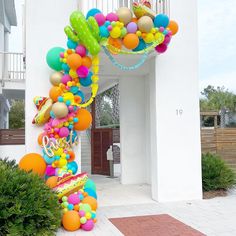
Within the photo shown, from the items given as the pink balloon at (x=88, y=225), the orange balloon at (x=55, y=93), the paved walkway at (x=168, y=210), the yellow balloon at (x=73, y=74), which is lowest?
the paved walkway at (x=168, y=210)

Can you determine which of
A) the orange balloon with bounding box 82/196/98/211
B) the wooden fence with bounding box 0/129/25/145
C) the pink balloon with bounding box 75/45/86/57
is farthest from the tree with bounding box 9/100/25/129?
the orange balloon with bounding box 82/196/98/211

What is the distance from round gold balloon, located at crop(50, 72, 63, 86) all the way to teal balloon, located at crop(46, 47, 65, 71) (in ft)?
0.36

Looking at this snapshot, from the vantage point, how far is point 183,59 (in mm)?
7430

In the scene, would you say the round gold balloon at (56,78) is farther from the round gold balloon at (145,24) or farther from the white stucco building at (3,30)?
the white stucco building at (3,30)

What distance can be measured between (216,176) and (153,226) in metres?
3.04

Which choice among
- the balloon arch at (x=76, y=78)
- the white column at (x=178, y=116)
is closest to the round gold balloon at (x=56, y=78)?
the balloon arch at (x=76, y=78)

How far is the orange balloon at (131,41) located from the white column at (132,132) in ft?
12.2

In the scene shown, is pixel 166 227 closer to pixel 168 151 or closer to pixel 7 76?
pixel 168 151

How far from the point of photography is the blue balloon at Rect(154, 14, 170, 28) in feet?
19.8

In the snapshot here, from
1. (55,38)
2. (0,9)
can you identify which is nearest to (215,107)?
(0,9)

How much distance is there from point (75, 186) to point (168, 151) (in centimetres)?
256

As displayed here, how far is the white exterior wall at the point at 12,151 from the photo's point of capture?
1046cm

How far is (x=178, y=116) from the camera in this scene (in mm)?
7352

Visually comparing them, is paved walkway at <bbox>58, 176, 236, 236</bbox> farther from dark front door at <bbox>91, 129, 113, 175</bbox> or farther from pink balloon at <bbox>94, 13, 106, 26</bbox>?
pink balloon at <bbox>94, 13, 106, 26</bbox>
